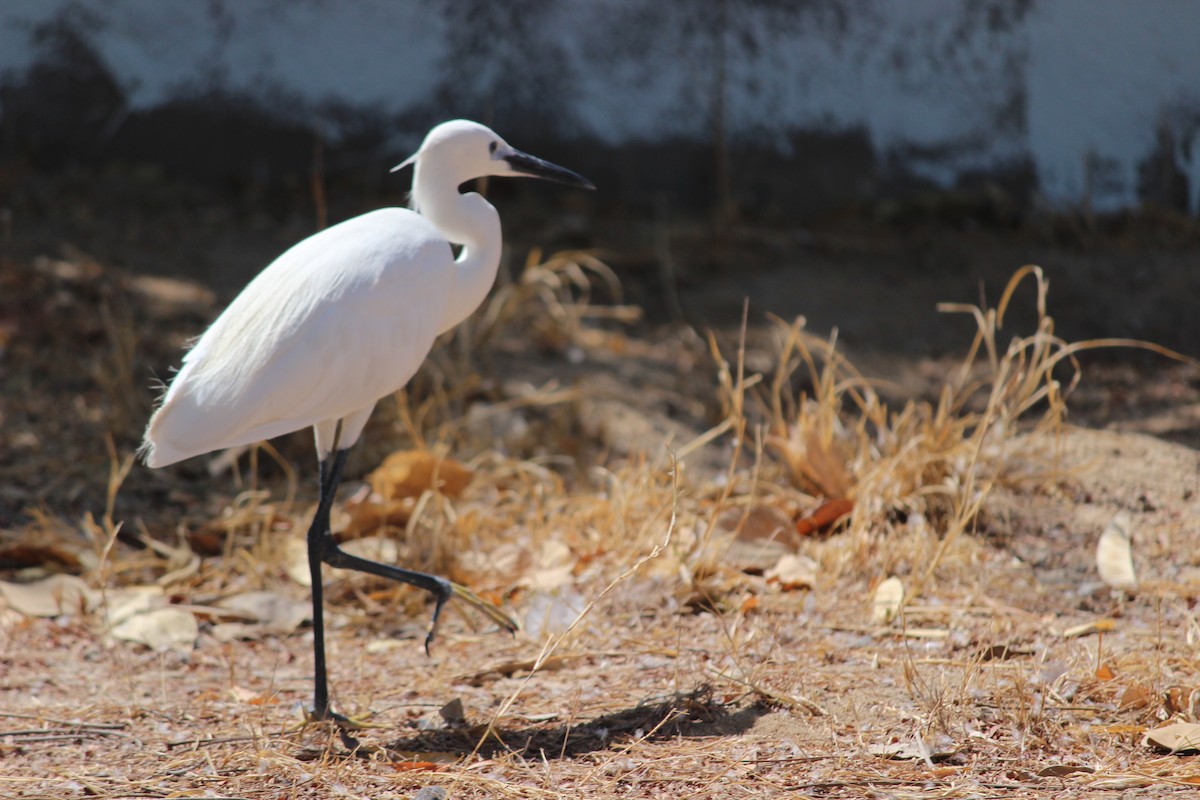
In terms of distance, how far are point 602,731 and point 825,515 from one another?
3.85 feet

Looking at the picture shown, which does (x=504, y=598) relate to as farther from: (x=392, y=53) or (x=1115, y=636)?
(x=392, y=53)

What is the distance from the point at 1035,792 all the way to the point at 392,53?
4664 mm

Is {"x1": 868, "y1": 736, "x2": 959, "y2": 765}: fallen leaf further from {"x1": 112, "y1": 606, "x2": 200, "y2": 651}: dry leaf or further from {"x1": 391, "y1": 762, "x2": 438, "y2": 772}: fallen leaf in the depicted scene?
{"x1": 112, "y1": 606, "x2": 200, "y2": 651}: dry leaf

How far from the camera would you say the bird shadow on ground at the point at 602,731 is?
7.64 feet

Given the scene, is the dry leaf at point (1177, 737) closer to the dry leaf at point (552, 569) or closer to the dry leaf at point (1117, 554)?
the dry leaf at point (1117, 554)

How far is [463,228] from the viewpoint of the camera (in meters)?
2.68

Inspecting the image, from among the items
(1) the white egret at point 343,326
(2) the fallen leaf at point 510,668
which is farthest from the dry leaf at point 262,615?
(2) the fallen leaf at point 510,668

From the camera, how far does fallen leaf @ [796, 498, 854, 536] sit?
330 centimetres

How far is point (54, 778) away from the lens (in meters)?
2.11

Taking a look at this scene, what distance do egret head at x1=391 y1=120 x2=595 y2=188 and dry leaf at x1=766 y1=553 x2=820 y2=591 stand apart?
1.13 metres

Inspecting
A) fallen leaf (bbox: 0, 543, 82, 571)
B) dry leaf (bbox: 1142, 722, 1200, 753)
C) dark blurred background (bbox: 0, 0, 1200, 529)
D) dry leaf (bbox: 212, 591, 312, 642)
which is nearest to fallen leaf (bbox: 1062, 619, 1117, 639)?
dry leaf (bbox: 1142, 722, 1200, 753)

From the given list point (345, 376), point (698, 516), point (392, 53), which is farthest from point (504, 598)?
point (392, 53)

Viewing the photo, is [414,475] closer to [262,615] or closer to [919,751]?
[262,615]

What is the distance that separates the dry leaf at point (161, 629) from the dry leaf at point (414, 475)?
2.20 ft
